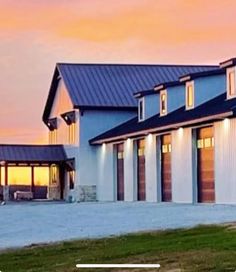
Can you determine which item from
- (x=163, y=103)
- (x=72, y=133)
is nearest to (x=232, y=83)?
(x=163, y=103)

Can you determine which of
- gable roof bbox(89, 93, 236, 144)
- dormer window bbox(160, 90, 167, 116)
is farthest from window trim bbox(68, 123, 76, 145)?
dormer window bbox(160, 90, 167, 116)

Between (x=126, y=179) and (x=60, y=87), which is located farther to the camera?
(x=60, y=87)

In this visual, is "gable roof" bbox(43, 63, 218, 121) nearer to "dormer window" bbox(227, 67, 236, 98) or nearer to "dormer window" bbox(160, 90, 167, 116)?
"dormer window" bbox(160, 90, 167, 116)

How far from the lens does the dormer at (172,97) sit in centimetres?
4562

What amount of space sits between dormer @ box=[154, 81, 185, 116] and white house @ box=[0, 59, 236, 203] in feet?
0.17

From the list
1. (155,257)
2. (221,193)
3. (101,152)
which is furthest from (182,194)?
(155,257)

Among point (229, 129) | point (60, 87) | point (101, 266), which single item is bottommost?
point (101, 266)

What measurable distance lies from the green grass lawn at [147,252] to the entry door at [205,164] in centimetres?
1630

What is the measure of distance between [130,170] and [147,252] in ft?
105

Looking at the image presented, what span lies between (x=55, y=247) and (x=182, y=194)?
21.4 m

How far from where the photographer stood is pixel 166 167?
43.4 metres

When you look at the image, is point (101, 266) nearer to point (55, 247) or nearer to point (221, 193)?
point (55, 247)

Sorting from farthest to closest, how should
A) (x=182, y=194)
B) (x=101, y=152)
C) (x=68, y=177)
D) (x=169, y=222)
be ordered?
1. (x=68, y=177)
2. (x=101, y=152)
3. (x=182, y=194)
4. (x=169, y=222)

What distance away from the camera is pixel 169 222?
1010 inches
